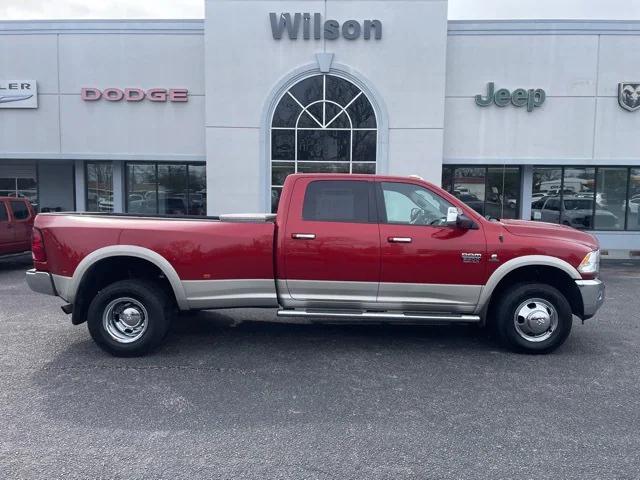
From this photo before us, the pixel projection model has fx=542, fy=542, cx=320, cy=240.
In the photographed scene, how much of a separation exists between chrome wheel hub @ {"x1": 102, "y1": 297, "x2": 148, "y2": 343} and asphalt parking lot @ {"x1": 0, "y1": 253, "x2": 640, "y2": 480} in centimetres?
27

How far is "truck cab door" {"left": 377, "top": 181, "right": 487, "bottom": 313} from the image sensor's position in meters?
5.87

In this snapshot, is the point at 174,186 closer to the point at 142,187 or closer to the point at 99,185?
the point at 142,187

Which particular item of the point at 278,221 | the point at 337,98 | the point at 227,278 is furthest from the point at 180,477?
the point at 337,98

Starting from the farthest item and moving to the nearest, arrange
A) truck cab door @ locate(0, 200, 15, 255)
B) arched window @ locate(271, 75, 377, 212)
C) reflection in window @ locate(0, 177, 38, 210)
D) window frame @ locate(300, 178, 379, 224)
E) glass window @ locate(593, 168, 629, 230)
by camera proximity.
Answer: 1. reflection in window @ locate(0, 177, 38, 210)
2. glass window @ locate(593, 168, 629, 230)
3. arched window @ locate(271, 75, 377, 212)
4. truck cab door @ locate(0, 200, 15, 255)
5. window frame @ locate(300, 178, 379, 224)

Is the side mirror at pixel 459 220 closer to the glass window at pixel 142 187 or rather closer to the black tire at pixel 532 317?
the black tire at pixel 532 317

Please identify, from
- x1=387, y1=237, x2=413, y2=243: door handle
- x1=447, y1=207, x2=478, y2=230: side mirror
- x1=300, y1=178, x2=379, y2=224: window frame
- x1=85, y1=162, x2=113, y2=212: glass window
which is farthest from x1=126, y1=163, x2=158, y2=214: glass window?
x1=447, y1=207, x2=478, y2=230: side mirror

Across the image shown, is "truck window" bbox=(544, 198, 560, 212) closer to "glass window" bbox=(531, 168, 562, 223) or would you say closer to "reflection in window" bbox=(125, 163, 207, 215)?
"glass window" bbox=(531, 168, 562, 223)

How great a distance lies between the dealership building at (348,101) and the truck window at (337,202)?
8.82 m

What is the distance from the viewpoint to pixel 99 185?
56.4 feet

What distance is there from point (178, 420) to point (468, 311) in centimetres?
333

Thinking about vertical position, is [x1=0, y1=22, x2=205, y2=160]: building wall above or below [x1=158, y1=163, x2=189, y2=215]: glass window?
above

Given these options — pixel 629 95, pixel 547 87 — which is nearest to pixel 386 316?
pixel 547 87

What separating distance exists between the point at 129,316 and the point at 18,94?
12.9m

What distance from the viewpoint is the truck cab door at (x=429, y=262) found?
587 centimetres
